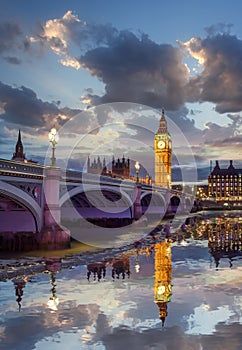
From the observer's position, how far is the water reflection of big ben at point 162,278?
12984 millimetres

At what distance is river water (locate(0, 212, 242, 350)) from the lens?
9797 mm

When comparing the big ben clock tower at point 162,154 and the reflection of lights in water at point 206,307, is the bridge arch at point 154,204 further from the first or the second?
the big ben clock tower at point 162,154

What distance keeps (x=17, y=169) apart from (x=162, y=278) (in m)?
11.2

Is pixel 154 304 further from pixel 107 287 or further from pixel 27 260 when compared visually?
pixel 27 260

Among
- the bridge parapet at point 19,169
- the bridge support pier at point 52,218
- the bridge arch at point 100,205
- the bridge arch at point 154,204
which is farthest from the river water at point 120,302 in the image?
the bridge arch at point 154,204

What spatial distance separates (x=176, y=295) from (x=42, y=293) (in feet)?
Answer: 15.6

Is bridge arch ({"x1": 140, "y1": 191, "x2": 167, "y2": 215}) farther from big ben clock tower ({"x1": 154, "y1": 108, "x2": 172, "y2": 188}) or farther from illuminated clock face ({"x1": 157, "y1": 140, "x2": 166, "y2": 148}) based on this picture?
illuminated clock face ({"x1": 157, "y1": 140, "x2": 166, "y2": 148})

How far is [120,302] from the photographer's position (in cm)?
1330

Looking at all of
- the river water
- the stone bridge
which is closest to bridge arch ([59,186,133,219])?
the stone bridge

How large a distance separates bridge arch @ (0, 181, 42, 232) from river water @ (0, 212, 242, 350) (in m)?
2.86

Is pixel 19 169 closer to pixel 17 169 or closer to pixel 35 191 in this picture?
pixel 17 169

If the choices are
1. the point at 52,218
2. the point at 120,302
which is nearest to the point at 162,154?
the point at 52,218

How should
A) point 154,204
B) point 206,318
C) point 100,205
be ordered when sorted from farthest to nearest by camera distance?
point 154,204
point 100,205
point 206,318

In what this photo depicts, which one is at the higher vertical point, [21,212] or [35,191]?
[35,191]
